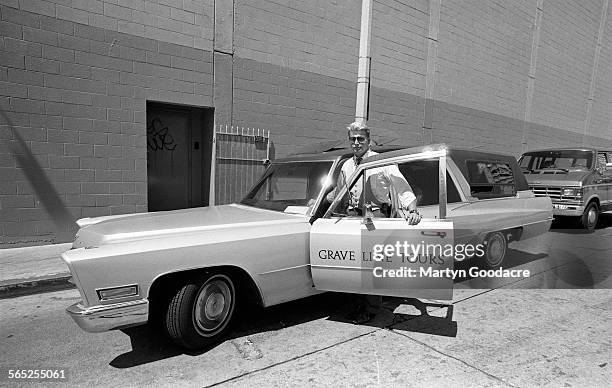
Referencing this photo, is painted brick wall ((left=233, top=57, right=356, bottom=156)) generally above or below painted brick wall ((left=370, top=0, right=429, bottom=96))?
below

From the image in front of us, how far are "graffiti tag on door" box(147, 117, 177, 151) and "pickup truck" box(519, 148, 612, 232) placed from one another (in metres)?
7.89

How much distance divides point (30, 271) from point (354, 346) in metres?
4.50

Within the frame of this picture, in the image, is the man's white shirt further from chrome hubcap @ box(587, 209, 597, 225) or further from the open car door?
chrome hubcap @ box(587, 209, 597, 225)

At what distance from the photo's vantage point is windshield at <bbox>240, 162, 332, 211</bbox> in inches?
162

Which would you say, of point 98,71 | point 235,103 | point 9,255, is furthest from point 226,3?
point 9,255

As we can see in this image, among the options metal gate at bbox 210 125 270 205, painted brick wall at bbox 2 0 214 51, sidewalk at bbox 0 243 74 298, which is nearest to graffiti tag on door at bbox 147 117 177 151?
metal gate at bbox 210 125 270 205

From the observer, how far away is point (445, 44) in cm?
1264

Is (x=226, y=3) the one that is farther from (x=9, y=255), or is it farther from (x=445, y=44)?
(x=445, y=44)

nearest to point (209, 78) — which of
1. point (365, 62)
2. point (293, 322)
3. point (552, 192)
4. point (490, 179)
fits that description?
point (365, 62)

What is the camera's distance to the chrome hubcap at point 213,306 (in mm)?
3264

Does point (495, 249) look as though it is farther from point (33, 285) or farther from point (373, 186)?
point (33, 285)

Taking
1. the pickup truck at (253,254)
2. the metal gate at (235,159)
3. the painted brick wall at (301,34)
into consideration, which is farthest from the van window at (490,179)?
the painted brick wall at (301,34)

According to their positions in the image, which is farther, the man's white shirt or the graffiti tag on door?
the graffiti tag on door

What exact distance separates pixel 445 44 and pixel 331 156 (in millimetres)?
10256
